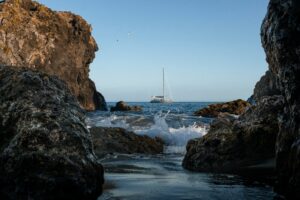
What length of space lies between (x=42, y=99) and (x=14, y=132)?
2.51 ft

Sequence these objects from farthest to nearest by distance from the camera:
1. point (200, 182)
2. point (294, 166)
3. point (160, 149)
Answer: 1. point (160, 149)
2. point (200, 182)
3. point (294, 166)

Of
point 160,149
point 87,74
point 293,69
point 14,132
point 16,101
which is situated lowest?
point 160,149

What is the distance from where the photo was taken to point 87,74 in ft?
291

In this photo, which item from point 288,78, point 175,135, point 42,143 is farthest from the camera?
point 175,135

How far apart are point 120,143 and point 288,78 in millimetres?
8275

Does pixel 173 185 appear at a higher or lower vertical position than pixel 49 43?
lower

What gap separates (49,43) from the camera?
74062 millimetres

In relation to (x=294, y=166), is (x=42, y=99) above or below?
above

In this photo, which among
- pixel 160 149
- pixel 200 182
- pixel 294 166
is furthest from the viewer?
pixel 160 149

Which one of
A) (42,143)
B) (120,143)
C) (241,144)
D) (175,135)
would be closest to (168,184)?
(42,143)

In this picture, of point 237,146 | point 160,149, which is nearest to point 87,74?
point 160,149

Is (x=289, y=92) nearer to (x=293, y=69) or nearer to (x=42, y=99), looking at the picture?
(x=293, y=69)

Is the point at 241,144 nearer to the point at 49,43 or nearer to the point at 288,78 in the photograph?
the point at 288,78

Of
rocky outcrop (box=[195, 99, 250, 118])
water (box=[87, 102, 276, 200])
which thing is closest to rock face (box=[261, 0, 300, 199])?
water (box=[87, 102, 276, 200])
